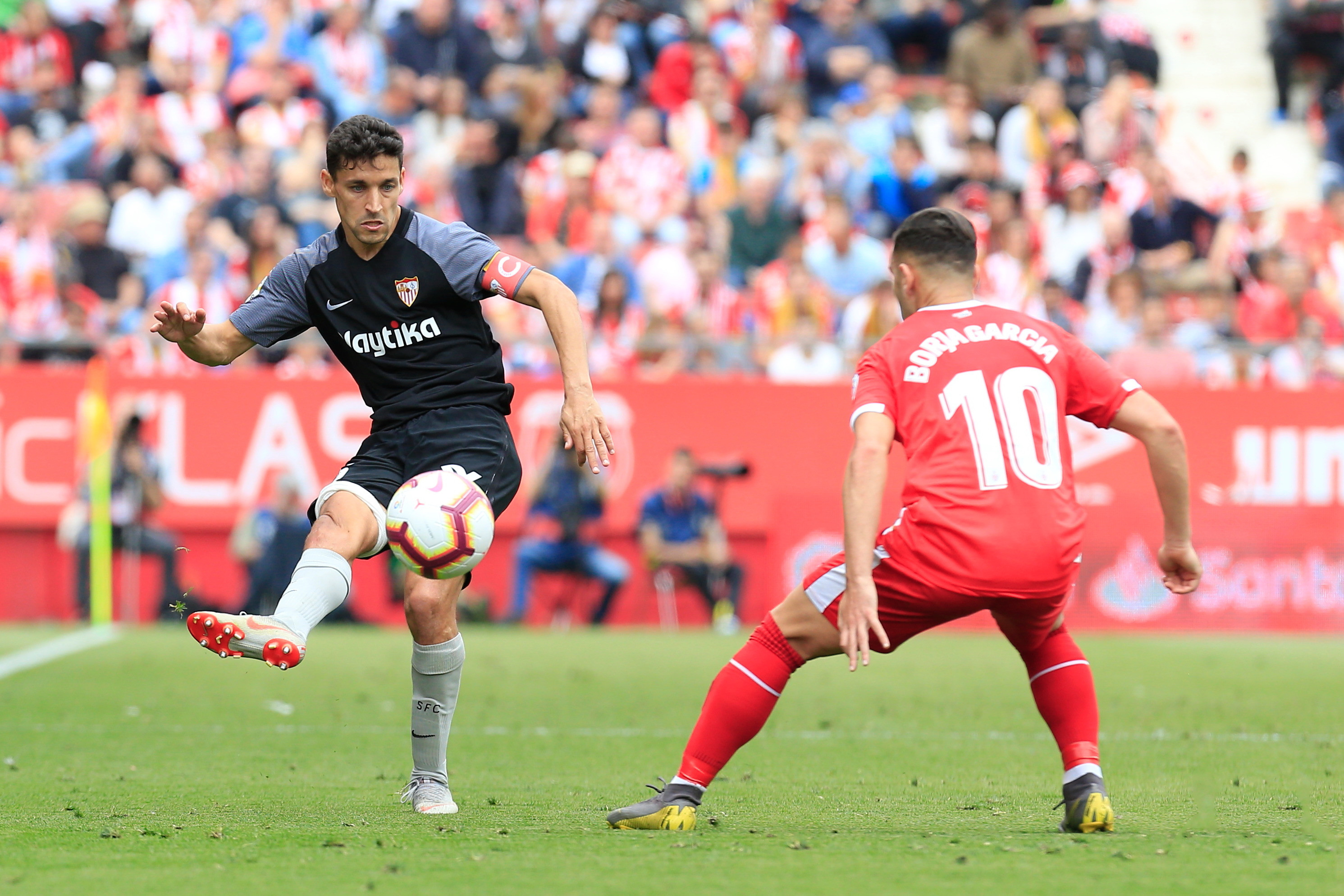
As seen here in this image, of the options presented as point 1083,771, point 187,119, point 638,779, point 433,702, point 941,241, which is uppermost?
point 187,119

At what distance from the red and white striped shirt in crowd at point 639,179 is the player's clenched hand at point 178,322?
12159mm

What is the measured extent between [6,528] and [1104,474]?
946cm

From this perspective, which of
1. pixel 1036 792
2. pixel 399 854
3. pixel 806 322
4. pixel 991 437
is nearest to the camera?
pixel 399 854

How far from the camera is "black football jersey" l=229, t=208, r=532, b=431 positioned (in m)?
5.96

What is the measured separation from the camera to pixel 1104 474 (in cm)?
1518

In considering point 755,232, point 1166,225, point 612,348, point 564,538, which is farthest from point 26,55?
point 1166,225

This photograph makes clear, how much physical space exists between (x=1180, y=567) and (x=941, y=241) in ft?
4.06

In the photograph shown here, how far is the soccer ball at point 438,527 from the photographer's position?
543 centimetres

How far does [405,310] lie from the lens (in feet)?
19.6

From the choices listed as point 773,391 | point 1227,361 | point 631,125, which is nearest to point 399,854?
point 773,391

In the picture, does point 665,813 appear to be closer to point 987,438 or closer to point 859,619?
point 859,619

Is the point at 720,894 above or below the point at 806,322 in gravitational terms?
below

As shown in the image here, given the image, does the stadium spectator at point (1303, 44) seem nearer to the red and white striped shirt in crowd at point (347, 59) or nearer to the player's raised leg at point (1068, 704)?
the red and white striped shirt in crowd at point (347, 59)

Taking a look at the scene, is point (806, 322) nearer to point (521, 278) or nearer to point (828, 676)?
point (828, 676)
